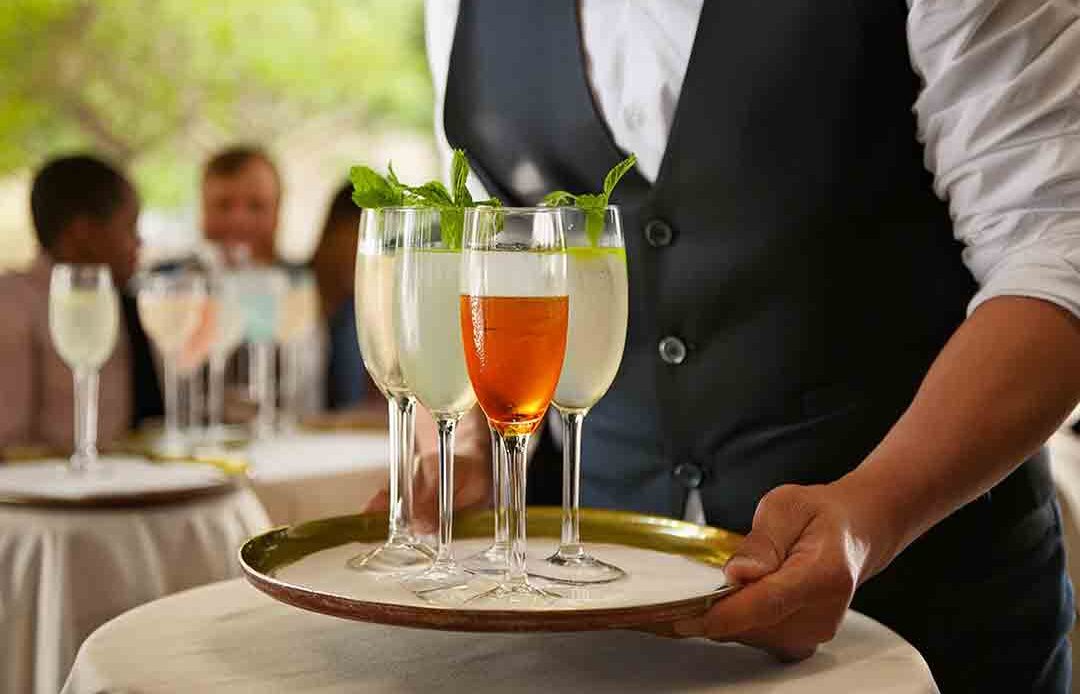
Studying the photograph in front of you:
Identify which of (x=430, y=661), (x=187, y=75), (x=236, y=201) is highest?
(x=187, y=75)

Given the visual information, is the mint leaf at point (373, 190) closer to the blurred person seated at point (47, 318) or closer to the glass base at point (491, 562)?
the glass base at point (491, 562)

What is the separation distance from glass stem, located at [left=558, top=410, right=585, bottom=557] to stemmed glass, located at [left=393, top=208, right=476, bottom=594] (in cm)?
9

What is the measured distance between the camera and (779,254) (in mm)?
1470

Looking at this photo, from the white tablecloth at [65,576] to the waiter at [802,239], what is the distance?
2.87 feet

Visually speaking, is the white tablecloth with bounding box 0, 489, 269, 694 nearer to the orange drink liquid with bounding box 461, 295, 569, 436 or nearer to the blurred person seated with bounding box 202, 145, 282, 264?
the orange drink liquid with bounding box 461, 295, 569, 436

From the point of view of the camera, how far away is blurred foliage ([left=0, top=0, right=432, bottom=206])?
474 inches

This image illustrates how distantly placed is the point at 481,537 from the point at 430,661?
0.27 m

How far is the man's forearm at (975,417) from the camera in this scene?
115 centimetres

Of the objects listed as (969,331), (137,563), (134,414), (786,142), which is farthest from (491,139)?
(134,414)

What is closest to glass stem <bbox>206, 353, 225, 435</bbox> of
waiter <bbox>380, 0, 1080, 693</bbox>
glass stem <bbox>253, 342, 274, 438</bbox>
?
glass stem <bbox>253, 342, 274, 438</bbox>

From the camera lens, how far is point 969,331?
4.07 feet

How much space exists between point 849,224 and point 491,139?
417 millimetres

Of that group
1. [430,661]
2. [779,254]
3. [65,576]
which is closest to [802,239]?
[779,254]

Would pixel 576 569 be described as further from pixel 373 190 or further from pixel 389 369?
pixel 373 190
